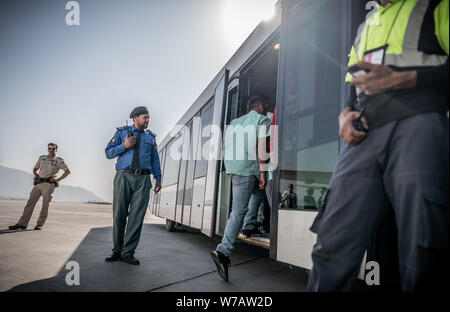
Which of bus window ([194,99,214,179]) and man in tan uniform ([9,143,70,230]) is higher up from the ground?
bus window ([194,99,214,179])

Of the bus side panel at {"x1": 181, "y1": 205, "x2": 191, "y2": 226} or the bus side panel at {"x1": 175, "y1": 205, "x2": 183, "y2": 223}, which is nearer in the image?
the bus side panel at {"x1": 181, "y1": 205, "x2": 191, "y2": 226}

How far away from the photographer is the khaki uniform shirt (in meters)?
6.10

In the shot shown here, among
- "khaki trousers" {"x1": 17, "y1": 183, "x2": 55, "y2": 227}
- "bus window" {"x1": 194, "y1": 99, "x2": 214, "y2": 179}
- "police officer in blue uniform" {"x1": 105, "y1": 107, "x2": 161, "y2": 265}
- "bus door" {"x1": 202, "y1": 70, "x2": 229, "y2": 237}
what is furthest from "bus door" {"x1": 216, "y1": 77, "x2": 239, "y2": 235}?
"khaki trousers" {"x1": 17, "y1": 183, "x2": 55, "y2": 227}

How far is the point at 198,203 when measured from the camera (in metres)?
4.92

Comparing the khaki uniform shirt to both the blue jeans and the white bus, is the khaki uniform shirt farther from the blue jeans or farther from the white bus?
the blue jeans

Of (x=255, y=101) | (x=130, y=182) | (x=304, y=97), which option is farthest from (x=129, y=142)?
(x=304, y=97)

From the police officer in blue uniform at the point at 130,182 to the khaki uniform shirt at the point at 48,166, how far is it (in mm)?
3297

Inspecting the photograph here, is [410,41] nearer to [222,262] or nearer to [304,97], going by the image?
[304,97]

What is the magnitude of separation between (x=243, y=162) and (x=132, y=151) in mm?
1515

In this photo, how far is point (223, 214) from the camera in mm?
3975

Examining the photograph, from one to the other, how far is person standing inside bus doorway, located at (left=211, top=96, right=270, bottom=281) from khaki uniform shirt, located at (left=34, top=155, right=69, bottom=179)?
475cm
